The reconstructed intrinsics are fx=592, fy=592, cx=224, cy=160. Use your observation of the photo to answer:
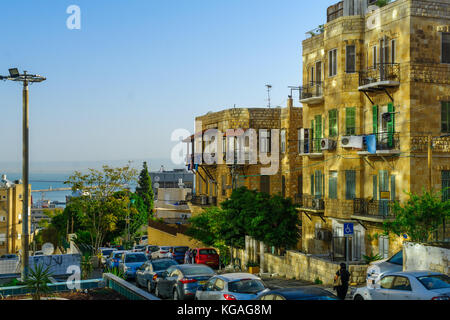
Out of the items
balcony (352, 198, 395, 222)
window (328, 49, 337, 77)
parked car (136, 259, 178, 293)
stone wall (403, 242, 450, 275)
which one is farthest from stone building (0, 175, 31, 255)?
stone wall (403, 242, 450, 275)

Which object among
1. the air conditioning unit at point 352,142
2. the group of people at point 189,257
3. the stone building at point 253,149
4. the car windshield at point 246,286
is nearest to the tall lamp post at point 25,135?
the car windshield at point 246,286

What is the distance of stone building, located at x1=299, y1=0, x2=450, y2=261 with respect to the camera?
29.5m

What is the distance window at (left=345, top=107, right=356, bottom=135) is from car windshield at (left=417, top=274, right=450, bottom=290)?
57.8 ft

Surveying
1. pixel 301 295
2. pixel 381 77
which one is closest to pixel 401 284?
pixel 301 295

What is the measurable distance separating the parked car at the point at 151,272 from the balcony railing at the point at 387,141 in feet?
40.8

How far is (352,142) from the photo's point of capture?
105 ft

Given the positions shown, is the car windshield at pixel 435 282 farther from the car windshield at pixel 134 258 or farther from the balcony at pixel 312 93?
the balcony at pixel 312 93

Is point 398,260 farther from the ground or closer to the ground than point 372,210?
closer to the ground

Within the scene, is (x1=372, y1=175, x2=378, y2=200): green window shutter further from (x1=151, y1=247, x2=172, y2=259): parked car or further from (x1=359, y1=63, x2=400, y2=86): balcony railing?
(x1=151, y1=247, x2=172, y2=259): parked car

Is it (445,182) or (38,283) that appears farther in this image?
(445,182)

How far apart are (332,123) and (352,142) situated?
102 inches

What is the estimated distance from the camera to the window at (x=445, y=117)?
30.0m

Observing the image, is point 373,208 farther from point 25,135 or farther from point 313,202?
point 25,135
